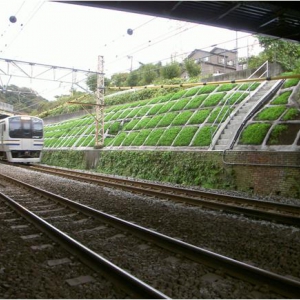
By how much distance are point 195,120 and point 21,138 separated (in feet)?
39.7

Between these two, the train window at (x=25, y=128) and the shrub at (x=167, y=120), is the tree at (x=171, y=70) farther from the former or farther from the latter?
the train window at (x=25, y=128)

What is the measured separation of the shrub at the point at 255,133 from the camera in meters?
12.7

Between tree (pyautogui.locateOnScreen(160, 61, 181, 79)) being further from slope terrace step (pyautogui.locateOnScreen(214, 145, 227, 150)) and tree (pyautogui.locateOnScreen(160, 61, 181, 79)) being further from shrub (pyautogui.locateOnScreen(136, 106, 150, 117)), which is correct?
slope terrace step (pyautogui.locateOnScreen(214, 145, 227, 150))

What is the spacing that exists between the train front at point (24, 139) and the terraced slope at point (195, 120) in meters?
3.81

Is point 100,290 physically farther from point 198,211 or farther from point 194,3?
point 194,3

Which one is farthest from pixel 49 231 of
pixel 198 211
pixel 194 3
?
pixel 194 3

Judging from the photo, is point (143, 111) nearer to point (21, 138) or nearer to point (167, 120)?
point (167, 120)

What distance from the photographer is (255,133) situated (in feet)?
42.7

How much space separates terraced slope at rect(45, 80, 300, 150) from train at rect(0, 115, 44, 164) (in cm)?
387

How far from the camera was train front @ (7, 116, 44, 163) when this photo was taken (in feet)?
73.1

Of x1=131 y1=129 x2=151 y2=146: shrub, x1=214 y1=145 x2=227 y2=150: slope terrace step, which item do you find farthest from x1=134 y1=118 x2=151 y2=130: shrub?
x1=214 y1=145 x2=227 y2=150: slope terrace step

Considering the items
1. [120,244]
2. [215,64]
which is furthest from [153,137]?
[215,64]

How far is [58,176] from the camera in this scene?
17188 millimetres

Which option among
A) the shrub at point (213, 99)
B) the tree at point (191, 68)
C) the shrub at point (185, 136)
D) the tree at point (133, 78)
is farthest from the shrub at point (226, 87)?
the tree at point (133, 78)
